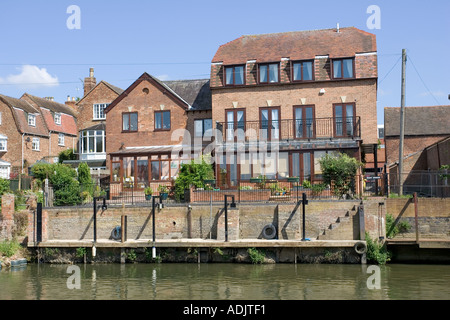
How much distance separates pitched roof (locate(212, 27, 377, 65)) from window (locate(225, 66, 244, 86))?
401mm

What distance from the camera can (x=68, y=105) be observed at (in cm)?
5816

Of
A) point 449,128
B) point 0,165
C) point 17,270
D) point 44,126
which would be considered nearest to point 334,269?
point 17,270

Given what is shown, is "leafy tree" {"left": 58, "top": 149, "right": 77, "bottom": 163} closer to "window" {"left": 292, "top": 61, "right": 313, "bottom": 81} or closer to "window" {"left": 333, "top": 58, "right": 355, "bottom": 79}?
"window" {"left": 292, "top": 61, "right": 313, "bottom": 81}

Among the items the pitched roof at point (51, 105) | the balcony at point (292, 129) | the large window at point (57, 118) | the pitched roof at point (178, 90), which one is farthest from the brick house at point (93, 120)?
the balcony at point (292, 129)

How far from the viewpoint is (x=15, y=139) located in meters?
45.6

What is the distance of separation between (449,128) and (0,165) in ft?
123

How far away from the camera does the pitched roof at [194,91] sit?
36.4 metres

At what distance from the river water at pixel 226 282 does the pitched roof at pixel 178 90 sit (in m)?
14.7

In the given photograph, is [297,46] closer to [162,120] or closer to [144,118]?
[162,120]

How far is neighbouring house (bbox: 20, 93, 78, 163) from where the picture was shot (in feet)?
162

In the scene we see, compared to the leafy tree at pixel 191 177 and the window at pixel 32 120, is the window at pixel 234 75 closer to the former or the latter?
the leafy tree at pixel 191 177

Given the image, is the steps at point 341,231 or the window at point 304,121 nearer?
the steps at point 341,231

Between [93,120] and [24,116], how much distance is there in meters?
6.05

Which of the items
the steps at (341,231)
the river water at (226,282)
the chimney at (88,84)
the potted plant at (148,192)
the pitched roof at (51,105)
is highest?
the chimney at (88,84)
